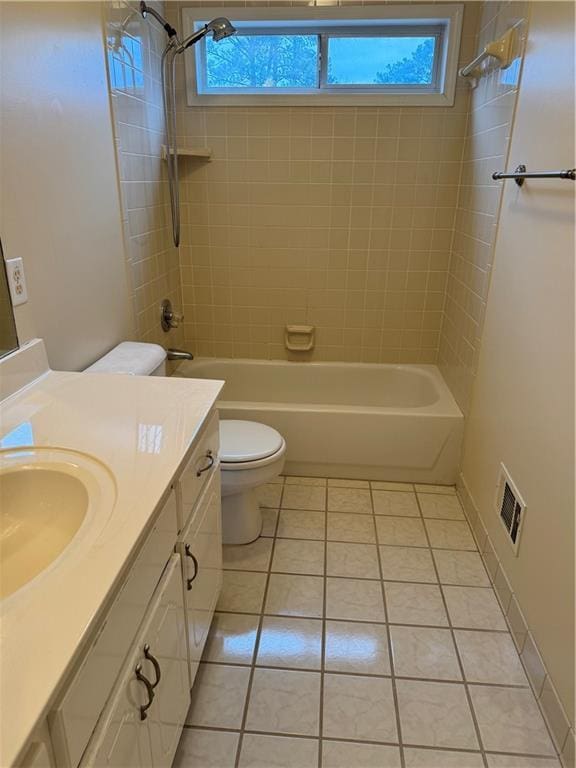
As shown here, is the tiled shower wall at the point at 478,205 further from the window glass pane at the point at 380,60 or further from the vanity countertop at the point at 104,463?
the vanity countertop at the point at 104,463

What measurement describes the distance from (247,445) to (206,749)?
98cm

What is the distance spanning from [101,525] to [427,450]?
1.90 metres

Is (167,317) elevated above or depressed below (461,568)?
above

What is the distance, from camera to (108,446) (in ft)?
3.63

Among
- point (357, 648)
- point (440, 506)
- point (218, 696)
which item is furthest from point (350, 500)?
point (218, 696)

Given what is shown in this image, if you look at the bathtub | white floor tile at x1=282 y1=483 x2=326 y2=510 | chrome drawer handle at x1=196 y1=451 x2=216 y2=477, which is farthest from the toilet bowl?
chrome drawer handle at x1=196 y1=451 x2=216 y2=477

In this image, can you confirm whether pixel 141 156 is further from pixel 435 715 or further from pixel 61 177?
pixel 435 715

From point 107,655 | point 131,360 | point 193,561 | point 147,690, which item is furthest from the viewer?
point 131,360

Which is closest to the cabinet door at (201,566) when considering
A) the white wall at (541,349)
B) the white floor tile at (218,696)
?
the white floor tile at (218,696)

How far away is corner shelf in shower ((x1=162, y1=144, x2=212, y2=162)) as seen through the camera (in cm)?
252

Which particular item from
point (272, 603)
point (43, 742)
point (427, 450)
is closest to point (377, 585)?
point (272, 603)

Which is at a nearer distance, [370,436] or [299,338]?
[370,436]

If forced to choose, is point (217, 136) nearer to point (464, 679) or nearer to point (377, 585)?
point (377, 585)

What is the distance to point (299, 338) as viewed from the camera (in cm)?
300
